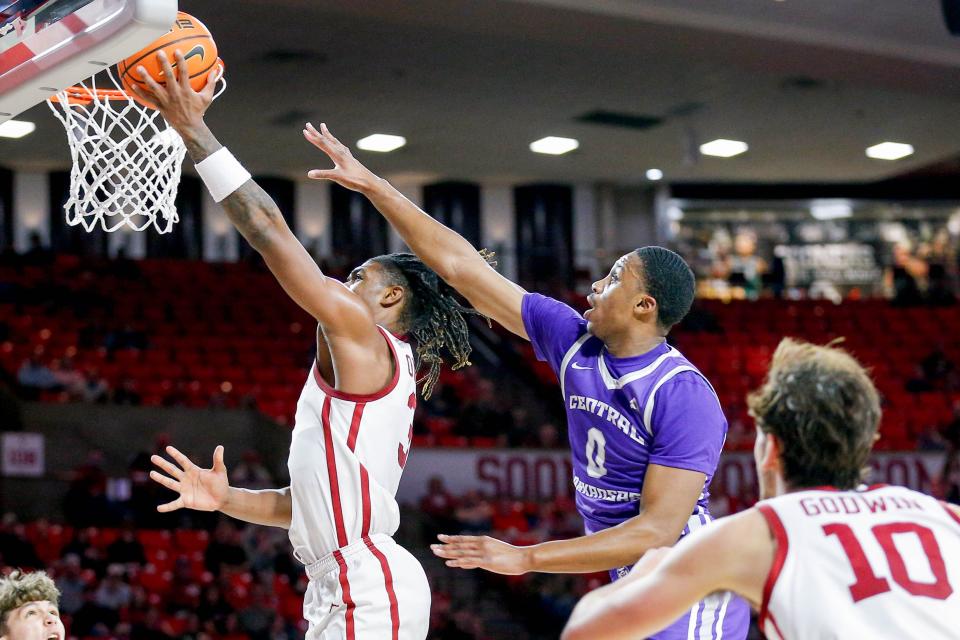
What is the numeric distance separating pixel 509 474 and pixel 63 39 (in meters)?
9.97

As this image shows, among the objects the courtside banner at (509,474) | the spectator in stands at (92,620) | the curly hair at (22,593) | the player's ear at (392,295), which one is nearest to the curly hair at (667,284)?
the player's ear at (392,295)

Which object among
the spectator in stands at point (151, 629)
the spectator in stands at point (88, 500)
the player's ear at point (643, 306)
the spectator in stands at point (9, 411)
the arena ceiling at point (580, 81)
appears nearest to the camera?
the player's ear at point (643, 306)

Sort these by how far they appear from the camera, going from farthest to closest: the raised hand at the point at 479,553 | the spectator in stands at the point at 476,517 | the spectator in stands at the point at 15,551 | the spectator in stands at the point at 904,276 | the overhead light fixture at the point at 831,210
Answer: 1. the overhead light fixture at the point at 831,210
2. the spectator in stands at the point at 904,276
3. the spectator in stands at the point at 476,517
4. the spectator in stands at the point at 15,551
5. the raised hand at the point at 479,553

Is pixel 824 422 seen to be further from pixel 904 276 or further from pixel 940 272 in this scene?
pixel 940 272

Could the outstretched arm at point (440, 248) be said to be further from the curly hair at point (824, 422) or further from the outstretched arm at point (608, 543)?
the curly hair at point (824, 422)

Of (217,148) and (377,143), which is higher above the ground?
(377,143)

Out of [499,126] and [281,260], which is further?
[499,126]

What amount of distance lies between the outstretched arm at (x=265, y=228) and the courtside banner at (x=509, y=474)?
9.26 meters

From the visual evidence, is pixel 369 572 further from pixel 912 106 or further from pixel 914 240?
pixel 914 240

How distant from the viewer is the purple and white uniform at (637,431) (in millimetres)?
3316

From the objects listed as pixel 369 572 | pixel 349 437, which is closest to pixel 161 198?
pixel 349 437

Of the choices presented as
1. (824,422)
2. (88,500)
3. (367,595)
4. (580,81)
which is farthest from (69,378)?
(824,422)

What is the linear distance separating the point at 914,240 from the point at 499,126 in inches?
397

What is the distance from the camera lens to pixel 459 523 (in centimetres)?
1159
